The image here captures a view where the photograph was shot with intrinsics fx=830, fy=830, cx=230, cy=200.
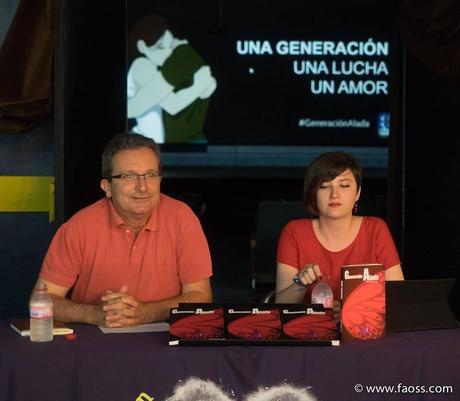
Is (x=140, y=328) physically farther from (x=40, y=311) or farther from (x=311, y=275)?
(x=311, y=275)

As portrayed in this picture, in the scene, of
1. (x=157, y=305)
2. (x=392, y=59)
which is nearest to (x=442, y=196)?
(x=392, y=59)

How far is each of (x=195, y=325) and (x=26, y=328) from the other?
0.56 m

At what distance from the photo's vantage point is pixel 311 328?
247cm

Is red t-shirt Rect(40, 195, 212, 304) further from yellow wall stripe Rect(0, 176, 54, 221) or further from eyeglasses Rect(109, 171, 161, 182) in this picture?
yellow wall stripe Rect(0, 176, 54, 221)

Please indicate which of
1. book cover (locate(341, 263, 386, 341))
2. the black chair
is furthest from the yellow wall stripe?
the black chair

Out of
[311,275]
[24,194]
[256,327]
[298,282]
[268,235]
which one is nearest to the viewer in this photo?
[256,327]

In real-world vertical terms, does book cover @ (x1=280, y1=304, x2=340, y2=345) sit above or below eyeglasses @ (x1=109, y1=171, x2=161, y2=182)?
below

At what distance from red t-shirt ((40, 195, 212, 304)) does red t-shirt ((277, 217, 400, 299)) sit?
1.16ft

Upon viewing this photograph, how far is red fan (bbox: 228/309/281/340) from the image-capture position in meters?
2.46

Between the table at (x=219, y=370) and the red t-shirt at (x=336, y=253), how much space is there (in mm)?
800

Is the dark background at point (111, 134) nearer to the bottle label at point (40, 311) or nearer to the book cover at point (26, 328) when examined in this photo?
the book cover at point (26, 328)

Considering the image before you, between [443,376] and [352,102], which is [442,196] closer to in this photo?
[443,376]

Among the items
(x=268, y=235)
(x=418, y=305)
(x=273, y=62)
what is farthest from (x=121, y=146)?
(x=273, y=62)

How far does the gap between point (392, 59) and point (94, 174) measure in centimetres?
181
